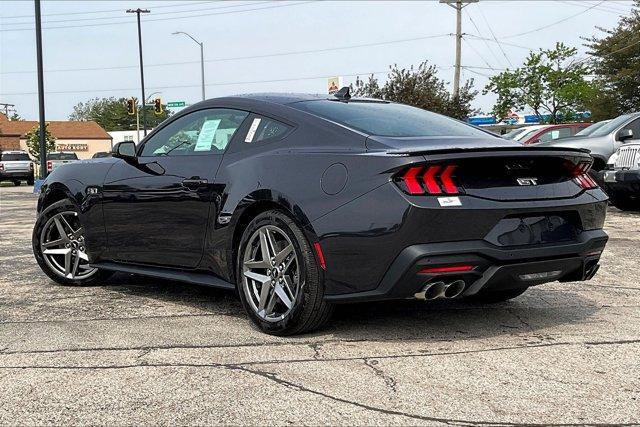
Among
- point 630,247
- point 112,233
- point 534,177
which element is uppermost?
point 534,177

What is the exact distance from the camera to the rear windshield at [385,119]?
443 centimetres

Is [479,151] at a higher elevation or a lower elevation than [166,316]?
higher

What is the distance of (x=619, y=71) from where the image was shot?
39.7m

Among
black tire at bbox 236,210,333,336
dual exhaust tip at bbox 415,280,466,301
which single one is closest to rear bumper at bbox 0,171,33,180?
black tire at bbox 236,210,333,336

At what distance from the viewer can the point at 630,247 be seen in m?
8.20

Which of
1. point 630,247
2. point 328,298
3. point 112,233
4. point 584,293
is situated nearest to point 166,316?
point 112,233

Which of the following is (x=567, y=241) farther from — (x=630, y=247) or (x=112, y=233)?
(x=630, y=247)

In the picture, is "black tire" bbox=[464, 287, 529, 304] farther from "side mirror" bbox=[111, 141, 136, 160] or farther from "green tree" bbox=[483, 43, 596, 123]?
"green tree" bbox=[483, 43, 596, 123]

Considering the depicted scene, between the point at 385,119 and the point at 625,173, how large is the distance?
24.7ft

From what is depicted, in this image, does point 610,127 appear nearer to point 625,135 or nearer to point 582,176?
point 625,135

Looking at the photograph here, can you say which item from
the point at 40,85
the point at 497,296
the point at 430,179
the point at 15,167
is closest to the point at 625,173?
the point at 497,296

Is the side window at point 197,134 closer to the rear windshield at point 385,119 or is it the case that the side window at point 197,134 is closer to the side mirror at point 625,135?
the rear windshield at point 385,119

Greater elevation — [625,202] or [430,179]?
[430,179]

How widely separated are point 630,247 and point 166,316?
5446 millimetres
